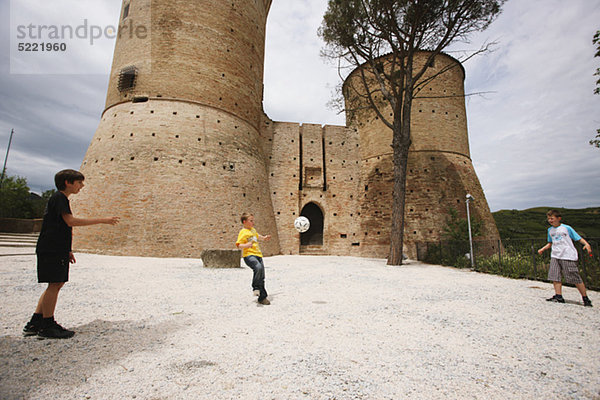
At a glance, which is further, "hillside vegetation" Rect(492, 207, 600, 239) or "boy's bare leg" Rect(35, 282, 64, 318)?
"hillside vegetation" Rect(492, 207, 600, 239)

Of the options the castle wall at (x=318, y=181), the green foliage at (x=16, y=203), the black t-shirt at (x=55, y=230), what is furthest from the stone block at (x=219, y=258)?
the green foliage at (x=16, y=203)

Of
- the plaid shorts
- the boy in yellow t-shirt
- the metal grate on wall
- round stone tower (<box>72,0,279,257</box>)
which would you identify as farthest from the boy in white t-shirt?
the metal grate on wall

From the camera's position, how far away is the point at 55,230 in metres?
2.50

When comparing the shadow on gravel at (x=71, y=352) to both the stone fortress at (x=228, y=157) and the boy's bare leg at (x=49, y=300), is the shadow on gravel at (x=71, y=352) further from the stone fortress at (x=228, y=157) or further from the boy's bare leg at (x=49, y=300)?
the stone fortress at (x=228, y=157)

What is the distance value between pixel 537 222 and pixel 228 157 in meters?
33.0

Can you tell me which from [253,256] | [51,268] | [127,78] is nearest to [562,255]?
[253,256]

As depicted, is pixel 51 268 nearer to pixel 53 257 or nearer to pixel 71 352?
pixel 53 257

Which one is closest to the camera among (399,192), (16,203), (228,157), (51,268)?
(51,268)

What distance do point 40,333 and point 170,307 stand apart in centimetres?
140

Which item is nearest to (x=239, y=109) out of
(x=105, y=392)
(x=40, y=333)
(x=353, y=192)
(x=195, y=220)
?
(x=195, y=220)

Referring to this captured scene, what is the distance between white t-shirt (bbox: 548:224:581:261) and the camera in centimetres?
435

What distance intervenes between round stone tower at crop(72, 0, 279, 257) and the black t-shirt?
26.5 feet

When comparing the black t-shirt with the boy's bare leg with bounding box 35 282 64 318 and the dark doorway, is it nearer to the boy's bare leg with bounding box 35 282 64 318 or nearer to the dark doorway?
the boy's bare leg with bounding box 35 282 64 318

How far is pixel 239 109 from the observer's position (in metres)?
13.5
